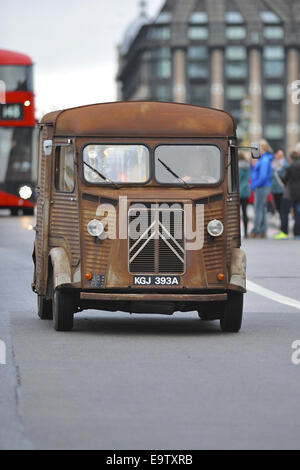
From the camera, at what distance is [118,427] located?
25.5ft

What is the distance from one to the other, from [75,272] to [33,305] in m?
3.04

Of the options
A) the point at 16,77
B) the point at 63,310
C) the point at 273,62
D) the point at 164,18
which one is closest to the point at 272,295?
the point at 63,310

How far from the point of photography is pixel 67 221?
13.3 meters

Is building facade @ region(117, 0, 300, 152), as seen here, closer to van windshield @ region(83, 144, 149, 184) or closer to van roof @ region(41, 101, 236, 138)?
van roof @ region(41, 101, 236, 138)

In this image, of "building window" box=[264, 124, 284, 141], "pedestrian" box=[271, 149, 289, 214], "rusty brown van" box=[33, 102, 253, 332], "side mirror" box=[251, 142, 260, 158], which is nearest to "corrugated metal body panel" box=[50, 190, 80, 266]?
"rusty brown van" box=[33, 102, 253, 332]

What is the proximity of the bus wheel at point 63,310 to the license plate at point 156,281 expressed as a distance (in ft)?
2.03

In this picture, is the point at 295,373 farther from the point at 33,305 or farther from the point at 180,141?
the point at 33,305

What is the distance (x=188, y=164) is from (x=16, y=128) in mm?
30093

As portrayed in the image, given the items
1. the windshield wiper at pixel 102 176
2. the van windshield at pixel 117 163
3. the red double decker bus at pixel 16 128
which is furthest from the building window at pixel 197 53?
the windshield wiper at pixel 102 176

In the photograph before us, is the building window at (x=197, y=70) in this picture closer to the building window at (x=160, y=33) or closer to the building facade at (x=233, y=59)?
the building facade at (x=233, y=59)

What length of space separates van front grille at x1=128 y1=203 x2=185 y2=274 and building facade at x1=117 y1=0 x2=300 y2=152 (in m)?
127

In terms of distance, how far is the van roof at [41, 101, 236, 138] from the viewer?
1343 cm

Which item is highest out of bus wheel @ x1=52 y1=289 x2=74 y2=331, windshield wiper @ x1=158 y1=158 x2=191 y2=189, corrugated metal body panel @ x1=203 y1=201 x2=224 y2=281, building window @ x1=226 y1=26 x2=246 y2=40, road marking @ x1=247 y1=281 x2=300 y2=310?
building window @ x1=226 y1=26 x2=246 y2=40
